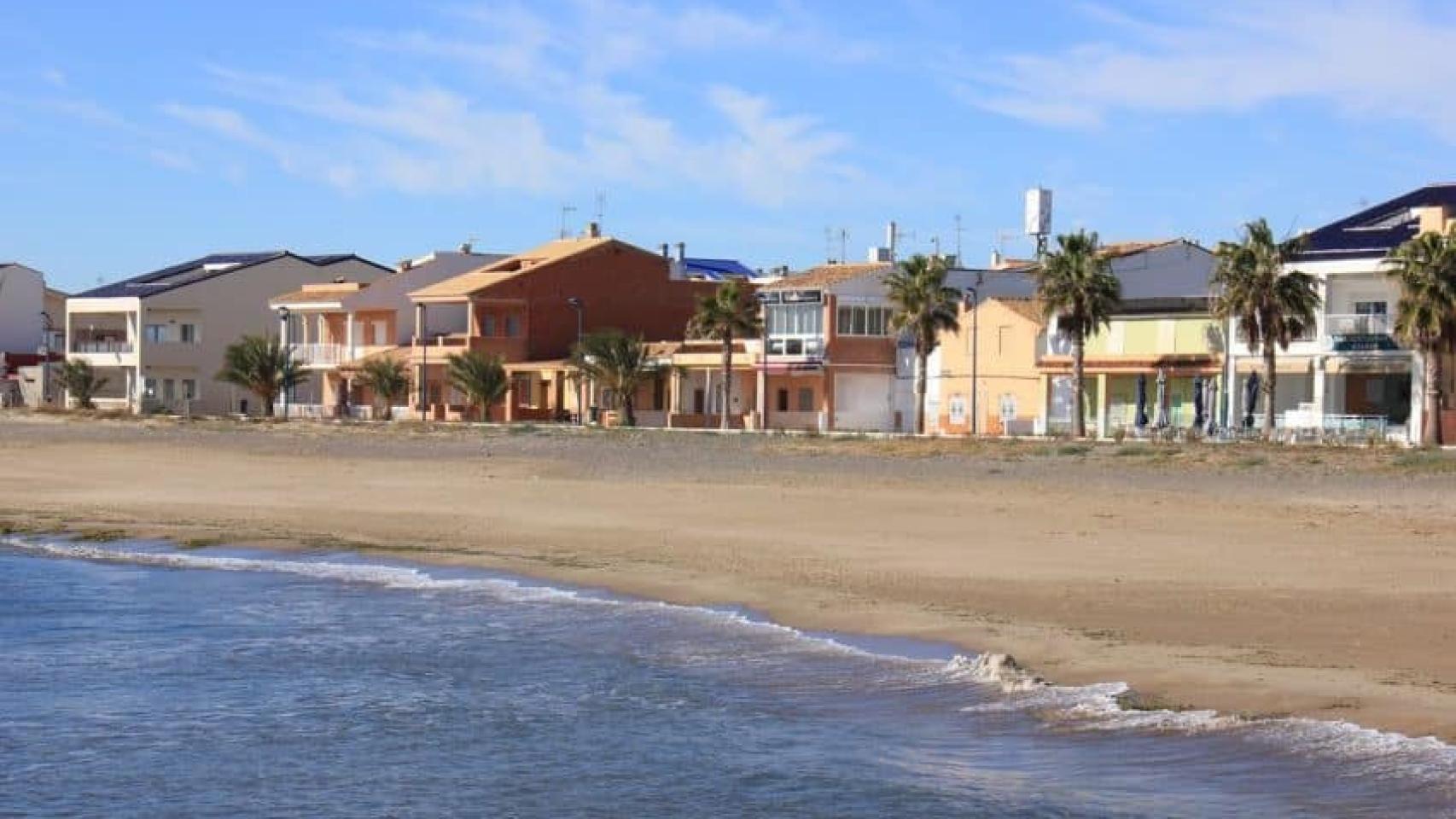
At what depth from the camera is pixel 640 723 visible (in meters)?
15.2

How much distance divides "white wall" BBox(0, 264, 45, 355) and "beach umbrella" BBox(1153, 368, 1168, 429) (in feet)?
215

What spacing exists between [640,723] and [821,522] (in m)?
13.9

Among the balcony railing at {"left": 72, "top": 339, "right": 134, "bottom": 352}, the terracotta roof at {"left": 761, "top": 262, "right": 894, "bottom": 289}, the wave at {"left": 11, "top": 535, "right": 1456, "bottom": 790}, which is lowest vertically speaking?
the wave at {"left": 11, "top": 535, "right": 1456, "bottom": 790}

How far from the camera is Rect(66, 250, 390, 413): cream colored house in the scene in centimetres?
8600

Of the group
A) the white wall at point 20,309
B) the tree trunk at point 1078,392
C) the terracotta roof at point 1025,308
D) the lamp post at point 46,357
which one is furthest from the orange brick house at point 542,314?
the white wall at point 20,309

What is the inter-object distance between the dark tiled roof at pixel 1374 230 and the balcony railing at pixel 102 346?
5272cm

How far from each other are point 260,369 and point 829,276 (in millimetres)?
22250

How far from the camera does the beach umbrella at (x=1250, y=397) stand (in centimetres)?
5359

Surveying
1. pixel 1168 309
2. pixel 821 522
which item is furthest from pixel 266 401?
pixel 821 522

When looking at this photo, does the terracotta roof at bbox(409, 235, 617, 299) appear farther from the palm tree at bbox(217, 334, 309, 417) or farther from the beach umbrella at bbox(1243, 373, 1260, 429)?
the beach umbrella at bbox(1243, 373, 1260, 429)

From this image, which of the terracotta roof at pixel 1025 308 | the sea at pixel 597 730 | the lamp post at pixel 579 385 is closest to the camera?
the sea at pixel 597 730

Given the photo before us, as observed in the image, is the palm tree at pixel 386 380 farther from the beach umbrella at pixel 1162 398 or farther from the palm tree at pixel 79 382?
the beach umbrella at pixel 1162 398

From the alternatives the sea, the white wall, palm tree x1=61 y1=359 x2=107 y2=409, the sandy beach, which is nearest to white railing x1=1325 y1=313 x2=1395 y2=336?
the sandy beach

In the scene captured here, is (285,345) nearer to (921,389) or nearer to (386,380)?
(386,380)
